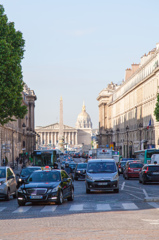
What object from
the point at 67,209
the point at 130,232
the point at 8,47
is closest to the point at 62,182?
the point at 67,209

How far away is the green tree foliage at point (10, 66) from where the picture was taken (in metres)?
36.6

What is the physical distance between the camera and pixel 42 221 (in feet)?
52.4

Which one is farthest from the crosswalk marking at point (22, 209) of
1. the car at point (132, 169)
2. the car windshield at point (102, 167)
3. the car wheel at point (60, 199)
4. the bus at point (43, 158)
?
the bus at point (43, 158)

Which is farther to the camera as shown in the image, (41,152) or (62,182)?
(41,152)

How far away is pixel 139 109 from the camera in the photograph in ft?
340

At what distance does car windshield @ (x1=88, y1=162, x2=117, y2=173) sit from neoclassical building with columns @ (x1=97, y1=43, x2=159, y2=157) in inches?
1188

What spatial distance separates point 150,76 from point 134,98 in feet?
70.8

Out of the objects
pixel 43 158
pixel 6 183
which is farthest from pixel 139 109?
pixel 6 183

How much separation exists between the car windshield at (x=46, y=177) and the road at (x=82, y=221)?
1451 mm

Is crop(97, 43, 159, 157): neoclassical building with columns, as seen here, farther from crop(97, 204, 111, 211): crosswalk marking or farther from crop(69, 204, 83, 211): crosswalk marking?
crop(97, 204, 111, 211): crosswalk marking

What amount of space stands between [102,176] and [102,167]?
1269mm

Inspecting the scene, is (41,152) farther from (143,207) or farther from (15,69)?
(143,207)

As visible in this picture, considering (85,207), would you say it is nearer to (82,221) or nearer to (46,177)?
(46,177)

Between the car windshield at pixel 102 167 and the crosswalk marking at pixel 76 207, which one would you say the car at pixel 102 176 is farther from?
the crosswalk marking at pixel 76 207
